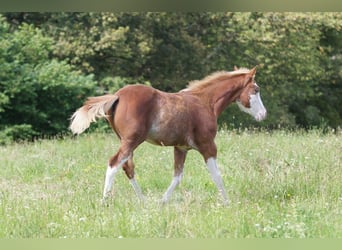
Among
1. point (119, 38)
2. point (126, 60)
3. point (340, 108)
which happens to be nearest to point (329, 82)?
point (340, 108)

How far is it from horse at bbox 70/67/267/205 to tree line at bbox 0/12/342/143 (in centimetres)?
913

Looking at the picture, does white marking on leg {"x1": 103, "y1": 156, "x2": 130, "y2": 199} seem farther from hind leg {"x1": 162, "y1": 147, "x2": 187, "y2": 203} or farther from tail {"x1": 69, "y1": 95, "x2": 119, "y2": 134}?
hind leg {"x1": 162, "y1": 147, "x2": 187, "y2": 203}

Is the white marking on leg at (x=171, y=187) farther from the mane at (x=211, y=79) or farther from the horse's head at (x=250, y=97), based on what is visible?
the horse's head at (x=250, y=97)

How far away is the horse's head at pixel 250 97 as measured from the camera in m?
7.76

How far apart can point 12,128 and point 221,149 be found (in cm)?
688

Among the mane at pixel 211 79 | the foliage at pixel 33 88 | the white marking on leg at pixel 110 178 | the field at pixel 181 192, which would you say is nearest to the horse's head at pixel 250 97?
the mane at pixel 211 79

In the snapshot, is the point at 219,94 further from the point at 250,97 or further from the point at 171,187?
the point at 171,187

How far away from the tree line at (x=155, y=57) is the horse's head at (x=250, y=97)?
8.96m

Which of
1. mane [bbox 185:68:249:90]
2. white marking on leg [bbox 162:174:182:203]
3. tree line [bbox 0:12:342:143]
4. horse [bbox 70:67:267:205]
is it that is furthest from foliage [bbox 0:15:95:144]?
white marking on leg [bbox 162:174:182:203]

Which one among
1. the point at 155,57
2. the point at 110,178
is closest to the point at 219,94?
the point at 110,178

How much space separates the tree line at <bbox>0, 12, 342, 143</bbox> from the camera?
16.5 m

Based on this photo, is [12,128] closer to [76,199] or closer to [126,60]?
[126,60]

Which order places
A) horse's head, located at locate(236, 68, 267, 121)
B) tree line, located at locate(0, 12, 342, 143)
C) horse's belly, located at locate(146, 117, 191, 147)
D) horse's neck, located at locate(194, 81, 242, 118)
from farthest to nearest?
tree line, located at locate(0, 12, 342, 143) < horse's head, located at locate(236, 68, 267, 121) < horse's neck, located at locate(194, 81, 242, 118) < horse's belly, located at locate(146, 117, 191, 147)

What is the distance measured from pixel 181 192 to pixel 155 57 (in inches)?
630
